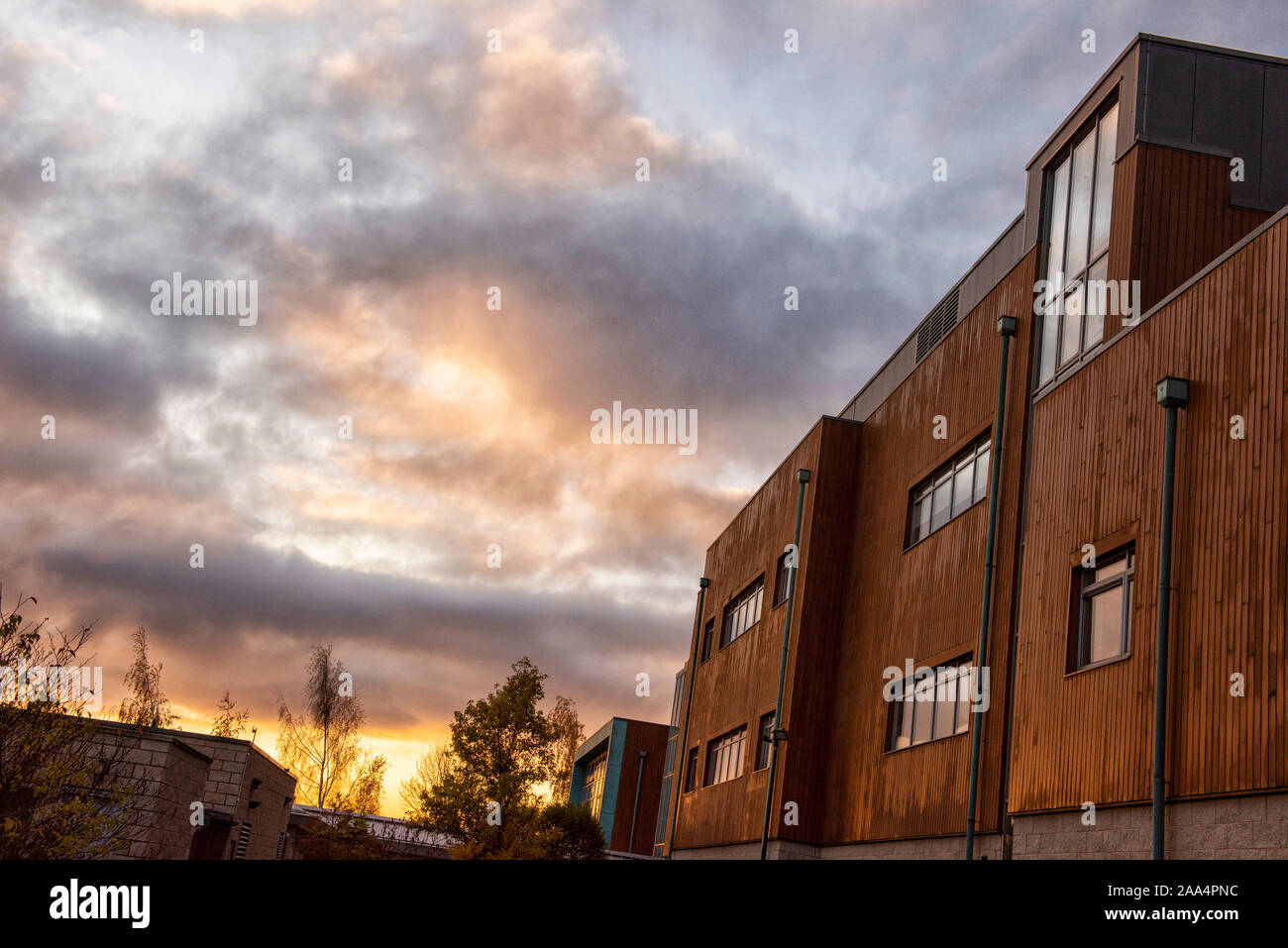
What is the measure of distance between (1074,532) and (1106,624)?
1617mm

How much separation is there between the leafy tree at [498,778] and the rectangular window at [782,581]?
1455 cm

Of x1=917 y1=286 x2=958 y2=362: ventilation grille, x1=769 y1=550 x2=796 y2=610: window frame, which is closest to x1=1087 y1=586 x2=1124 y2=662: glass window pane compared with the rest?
x1=917 y1=286 x2=958 y2=362: ventilation grille

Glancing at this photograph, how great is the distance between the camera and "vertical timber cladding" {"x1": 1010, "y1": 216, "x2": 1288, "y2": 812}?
11.8 m

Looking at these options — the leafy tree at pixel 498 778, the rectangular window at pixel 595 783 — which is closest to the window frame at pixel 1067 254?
the leafy tree at pixel 498 778

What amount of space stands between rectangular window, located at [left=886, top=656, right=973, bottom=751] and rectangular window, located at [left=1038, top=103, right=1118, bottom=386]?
5.70 meters

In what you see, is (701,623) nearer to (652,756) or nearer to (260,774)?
(260,774)

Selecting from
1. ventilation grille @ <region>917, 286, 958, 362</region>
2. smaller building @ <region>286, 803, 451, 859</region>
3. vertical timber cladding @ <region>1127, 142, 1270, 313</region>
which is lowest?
smaller building @ <region>286, 803, 451, 859</region>

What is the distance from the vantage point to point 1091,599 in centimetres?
1527

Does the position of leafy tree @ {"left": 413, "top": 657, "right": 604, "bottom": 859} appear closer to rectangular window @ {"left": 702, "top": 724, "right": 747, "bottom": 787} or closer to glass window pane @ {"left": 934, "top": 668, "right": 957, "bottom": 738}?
rectangular window @ {"left": 702, "top": 724, "right": 747, "bottom": 787}

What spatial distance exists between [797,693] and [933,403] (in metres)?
8.24

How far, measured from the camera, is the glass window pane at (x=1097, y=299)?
17.4m

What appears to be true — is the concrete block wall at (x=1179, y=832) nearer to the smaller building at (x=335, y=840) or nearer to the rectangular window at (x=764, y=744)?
the rectangular window at (x=764, y=744)
